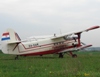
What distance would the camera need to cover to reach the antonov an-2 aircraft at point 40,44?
92.6 ft

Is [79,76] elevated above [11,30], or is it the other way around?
[11,30]

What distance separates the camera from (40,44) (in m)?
29.4

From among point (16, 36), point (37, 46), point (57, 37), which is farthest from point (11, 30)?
point (57, 37)

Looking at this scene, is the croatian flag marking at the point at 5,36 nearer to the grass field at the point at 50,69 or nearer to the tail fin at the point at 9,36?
the tail fin at the point at 9,36

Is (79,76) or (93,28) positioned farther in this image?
(93,28)

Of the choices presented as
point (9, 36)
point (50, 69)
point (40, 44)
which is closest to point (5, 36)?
point (9, 36)

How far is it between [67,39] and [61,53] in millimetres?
1748

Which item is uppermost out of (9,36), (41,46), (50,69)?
(9,36)

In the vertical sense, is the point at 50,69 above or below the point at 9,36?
below

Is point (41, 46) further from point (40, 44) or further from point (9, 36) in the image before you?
point (9, 36)

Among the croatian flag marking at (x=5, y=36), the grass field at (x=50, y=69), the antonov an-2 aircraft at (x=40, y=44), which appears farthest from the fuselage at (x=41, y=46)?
the grass field at (x=50, y=69)

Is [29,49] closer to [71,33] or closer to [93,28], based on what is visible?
[71,33]

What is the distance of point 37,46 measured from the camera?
29.2 meters

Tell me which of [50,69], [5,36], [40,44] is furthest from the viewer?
[40,44]
